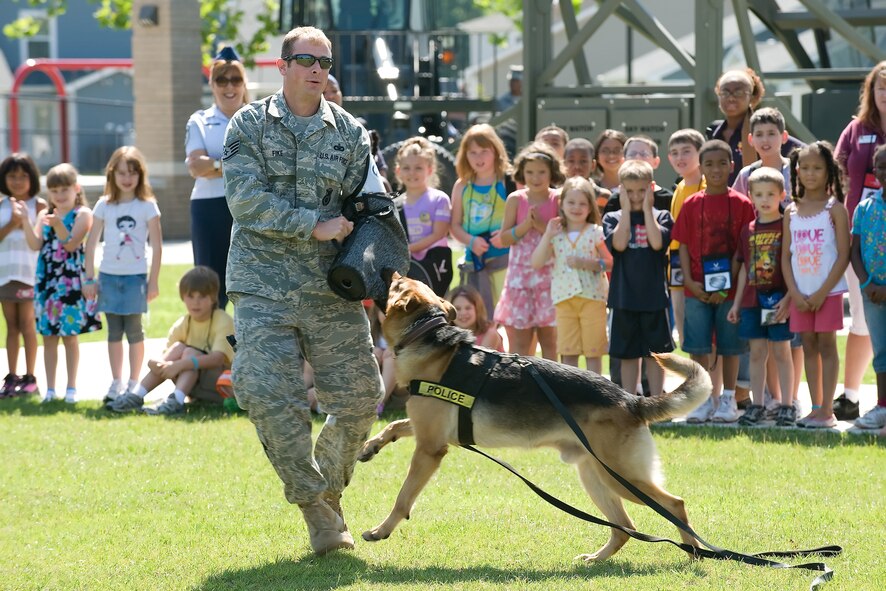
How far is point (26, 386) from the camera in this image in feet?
33.6

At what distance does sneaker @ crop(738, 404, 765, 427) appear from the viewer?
8.56 m

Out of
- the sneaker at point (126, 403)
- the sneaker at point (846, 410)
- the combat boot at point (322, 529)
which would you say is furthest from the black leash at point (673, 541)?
the sneaker at point (126, 403)

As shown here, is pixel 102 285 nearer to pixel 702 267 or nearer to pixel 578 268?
pixel 578 268

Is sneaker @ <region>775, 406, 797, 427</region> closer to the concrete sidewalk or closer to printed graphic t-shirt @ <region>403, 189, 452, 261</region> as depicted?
the concrete sidewalk

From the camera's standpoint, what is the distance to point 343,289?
17.6ft

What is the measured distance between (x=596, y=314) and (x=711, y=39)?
16.5ft

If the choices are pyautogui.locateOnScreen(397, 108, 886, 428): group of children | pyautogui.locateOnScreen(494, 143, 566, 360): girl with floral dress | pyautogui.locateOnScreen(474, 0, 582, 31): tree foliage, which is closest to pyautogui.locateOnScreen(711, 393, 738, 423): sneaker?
pyautogui.locateOnScreen(397, 108, 886, 428): group of children

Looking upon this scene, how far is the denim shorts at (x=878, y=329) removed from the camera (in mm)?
8211

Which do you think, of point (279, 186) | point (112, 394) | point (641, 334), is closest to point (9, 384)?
point (112, 394)

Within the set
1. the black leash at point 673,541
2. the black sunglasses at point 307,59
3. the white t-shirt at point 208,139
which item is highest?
the black sunglasses at point 307,59

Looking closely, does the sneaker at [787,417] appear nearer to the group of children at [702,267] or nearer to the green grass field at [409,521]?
the group of children at [702,267]

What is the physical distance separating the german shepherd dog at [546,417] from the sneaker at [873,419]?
3301 millimetres

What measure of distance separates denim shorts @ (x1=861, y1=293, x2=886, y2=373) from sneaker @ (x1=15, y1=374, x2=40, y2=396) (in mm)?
6558

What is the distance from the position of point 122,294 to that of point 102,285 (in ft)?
0.62
